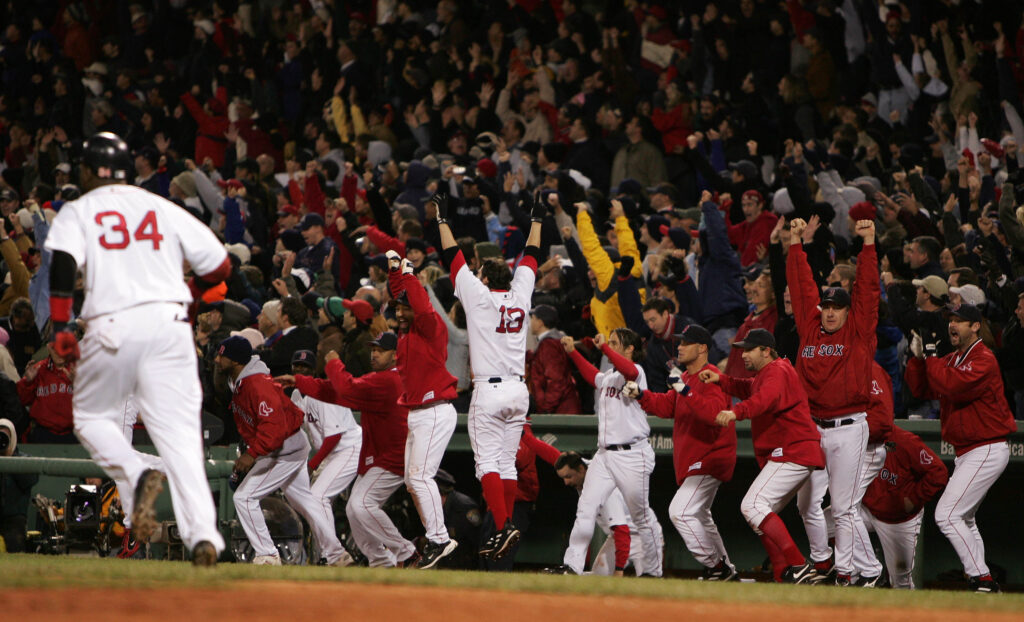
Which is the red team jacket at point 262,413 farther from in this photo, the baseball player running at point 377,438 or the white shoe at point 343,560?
the white shoe at point 343,560

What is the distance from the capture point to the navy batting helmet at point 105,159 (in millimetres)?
5883

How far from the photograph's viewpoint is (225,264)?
19.6ft

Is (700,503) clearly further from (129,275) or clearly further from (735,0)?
(735,0)

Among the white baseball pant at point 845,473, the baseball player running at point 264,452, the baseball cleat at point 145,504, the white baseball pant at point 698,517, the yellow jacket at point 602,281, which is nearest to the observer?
the baseball cleat at point 145,504

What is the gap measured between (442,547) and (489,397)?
1.02 meters

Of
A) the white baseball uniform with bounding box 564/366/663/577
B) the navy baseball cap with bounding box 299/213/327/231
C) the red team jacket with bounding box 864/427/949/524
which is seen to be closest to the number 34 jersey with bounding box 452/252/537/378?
the white baseball uniform with bounding box 564/366/663/577

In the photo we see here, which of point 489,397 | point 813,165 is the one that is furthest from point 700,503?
point 813,165

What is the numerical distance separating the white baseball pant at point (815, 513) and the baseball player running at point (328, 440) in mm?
3316

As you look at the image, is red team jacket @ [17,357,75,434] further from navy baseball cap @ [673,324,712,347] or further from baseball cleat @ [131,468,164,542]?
baseball cleat @ [131,468,164,542]

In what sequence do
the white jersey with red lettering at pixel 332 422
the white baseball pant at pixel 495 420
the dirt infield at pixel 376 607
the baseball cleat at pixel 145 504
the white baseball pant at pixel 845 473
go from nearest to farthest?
the dirt infield at pixel 376 607 < the baseball cleat at pixel 145 504 < the white baseball pant at pixel 845 473 < the white baseball pant at pixel 495 420 < the white jersey with red lettering at pixel 332 422

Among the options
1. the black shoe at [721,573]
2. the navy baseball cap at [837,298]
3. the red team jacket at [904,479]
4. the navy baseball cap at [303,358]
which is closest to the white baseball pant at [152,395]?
A: the navy baseball cap at [303,358]

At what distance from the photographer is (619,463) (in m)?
8.73

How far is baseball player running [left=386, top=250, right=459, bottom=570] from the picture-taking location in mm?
8352

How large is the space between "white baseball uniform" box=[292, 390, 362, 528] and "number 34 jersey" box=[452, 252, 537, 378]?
1.51m
